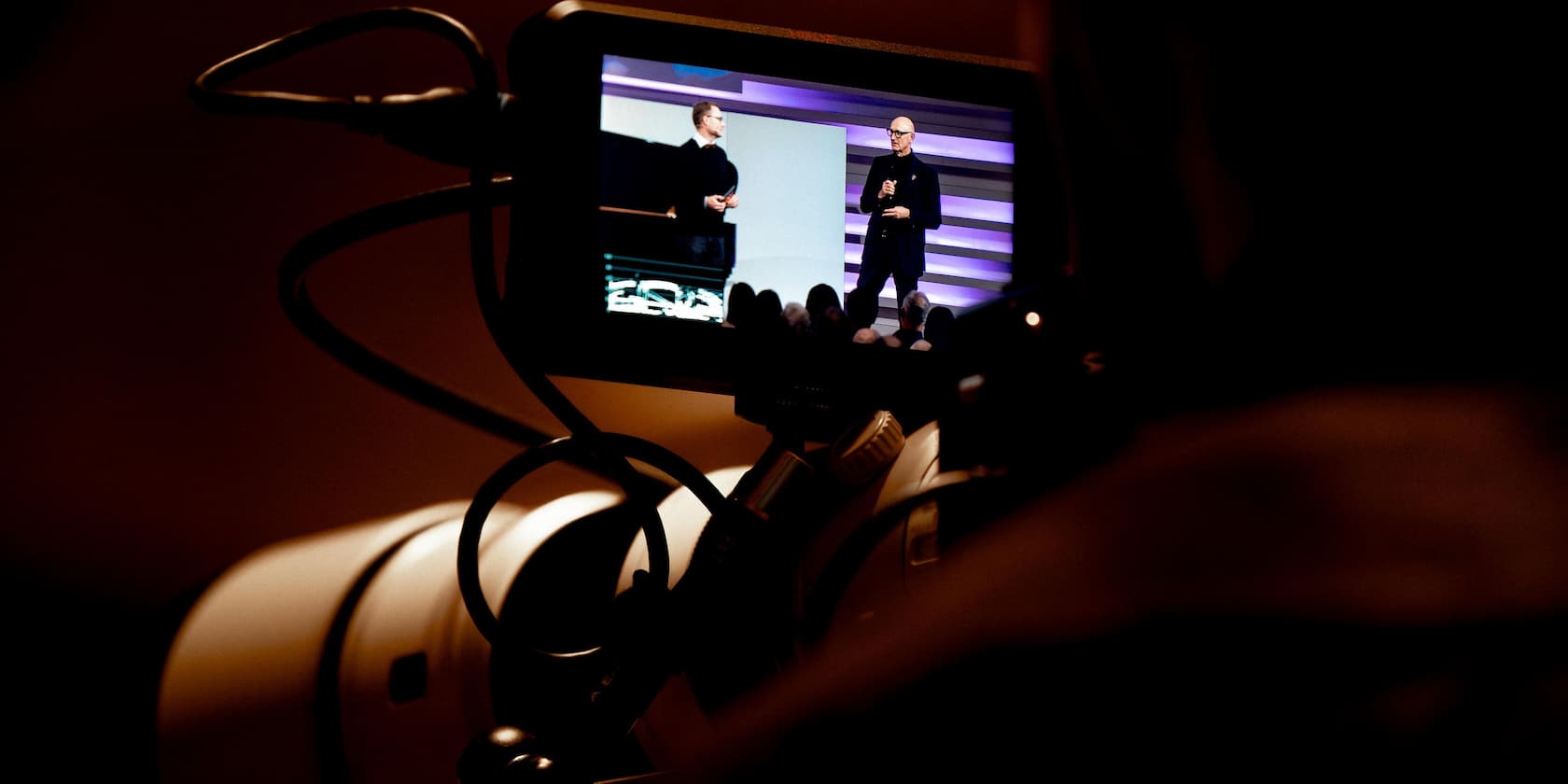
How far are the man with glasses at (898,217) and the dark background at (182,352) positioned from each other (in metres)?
0.25

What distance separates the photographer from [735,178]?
538mm

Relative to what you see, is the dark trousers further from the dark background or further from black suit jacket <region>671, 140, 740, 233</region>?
the dark background

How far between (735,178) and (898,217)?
0.11 m

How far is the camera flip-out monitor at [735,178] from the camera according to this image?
0.50 meters

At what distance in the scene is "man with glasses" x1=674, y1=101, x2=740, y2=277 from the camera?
1.71 feet

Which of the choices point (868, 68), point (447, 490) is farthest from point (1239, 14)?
point (447, 490)

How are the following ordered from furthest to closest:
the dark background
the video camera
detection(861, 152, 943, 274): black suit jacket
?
the dark background, detection(861, 152, 943, 274): black suit jacket, the video camera

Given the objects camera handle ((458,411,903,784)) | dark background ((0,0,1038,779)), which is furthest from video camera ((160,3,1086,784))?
dark background ((0,0,1038,779))

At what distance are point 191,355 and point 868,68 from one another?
0.58 m

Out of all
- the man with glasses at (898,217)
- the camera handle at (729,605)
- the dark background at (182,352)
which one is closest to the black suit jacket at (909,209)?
the man with glasses at (898,217)

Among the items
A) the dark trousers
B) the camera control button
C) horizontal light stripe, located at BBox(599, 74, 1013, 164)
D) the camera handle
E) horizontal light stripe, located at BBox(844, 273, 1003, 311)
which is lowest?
the camera handle

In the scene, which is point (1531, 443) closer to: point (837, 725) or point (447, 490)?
point (837, 725)

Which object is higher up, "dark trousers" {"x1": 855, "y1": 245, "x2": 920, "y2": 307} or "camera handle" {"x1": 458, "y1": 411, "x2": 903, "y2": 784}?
"dark trousers" {"x1": 855, "y1": 245, "x2": 920, "y2": 307}

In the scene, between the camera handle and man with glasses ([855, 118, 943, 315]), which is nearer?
the camera handle
